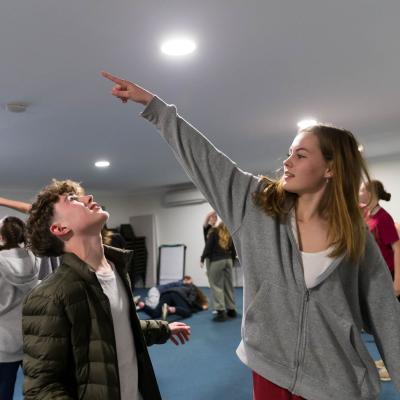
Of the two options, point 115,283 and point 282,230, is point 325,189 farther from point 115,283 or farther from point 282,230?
point 115,283

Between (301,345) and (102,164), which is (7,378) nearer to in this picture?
(301,345)

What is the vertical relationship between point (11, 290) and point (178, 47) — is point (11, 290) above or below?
below

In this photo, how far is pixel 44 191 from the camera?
1385 millimetres

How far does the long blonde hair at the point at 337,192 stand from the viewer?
1.19m

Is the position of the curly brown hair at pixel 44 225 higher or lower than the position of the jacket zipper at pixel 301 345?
higher

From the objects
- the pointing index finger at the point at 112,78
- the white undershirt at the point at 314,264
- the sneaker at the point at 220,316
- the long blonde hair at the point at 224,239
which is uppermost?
the pointing index finger at the point at 112,78

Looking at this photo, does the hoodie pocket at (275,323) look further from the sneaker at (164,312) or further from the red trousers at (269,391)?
the sneaker at (164,312)

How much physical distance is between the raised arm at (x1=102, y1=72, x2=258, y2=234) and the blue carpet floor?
7.09ft

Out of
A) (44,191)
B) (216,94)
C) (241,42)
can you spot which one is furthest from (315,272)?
(216,94)

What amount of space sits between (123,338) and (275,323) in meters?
0.49

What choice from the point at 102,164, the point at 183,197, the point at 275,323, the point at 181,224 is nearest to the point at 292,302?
the point at 275,323

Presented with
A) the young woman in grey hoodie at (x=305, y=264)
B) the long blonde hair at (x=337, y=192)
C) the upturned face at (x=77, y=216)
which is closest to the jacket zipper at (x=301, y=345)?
the young woman in grey hoodie at (x=305, y=264)

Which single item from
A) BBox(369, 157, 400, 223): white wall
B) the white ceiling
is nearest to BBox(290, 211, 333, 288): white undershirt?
the white ceiling

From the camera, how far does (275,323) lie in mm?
1133
